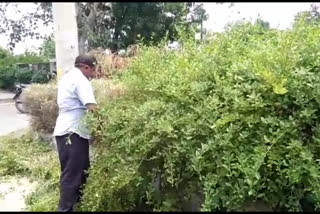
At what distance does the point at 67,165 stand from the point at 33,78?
1936 centimetres

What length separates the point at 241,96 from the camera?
9.22ft

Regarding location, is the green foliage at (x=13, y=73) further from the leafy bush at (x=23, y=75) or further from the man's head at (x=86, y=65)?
the man's head at (x=86, y=65)

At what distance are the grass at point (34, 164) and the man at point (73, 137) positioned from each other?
0.38 metres

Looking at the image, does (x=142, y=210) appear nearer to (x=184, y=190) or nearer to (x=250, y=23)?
(x=184, y=190)

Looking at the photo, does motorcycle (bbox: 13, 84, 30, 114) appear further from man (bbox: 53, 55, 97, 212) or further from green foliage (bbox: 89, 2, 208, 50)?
green foliage (bbox: 89, 2, 208, 50)

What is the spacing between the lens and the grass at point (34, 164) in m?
4.26

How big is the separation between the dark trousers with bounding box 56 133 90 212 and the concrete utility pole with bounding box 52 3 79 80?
2.64 meters

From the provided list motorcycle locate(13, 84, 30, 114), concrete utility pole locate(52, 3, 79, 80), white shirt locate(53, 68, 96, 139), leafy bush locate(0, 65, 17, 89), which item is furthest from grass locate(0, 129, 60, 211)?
leafy bush locate(0, 65, 17, 89)

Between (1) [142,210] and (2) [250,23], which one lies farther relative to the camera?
(2) [250,23]

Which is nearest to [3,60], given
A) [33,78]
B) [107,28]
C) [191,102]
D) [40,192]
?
[33,78]

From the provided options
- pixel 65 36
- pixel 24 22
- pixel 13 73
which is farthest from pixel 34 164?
pixel 13 73

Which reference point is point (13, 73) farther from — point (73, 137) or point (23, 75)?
point (73, 137)

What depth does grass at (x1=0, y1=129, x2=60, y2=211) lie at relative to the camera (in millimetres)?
4260

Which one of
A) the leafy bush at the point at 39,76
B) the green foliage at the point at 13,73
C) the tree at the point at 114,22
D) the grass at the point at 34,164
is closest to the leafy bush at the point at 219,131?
the grass at the point at 34,164
